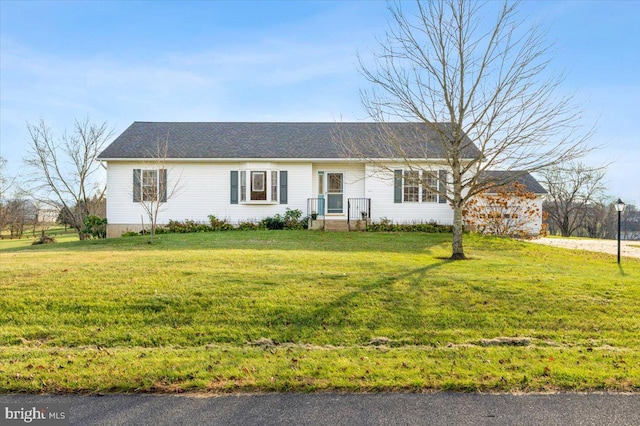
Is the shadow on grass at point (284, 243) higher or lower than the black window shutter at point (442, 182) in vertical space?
lower

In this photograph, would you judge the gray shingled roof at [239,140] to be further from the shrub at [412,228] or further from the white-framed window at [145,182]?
the shrub at [412,228]

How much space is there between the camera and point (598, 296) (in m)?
6.46

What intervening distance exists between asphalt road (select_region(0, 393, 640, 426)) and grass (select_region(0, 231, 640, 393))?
0.17 m

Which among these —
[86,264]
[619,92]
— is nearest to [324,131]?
[619,92]

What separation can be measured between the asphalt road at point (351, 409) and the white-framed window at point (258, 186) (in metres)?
14.3

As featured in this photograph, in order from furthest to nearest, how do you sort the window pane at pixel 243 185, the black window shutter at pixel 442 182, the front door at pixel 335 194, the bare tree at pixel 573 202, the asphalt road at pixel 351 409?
the bare tree at pixel 573 202, the front door at pixel 335 194, the window pane at pixel 243 185, the black window shutter at pixel 442 182, the asphalt road at pixel 351 409

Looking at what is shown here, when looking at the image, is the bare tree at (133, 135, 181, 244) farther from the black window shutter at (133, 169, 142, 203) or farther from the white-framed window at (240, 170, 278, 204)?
the white-framed window at (240, 170, 278, 204)

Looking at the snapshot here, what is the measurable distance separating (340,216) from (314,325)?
42.2ft

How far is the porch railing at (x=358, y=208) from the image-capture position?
57.3 ft

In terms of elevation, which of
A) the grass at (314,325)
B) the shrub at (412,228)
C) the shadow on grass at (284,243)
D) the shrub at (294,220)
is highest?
the shrub at (294,220)

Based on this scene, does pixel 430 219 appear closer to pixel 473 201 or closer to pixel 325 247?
pixel 473 201

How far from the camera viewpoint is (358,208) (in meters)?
17.7

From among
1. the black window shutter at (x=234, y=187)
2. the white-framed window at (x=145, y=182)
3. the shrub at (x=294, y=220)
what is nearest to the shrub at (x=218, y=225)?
the black window shutter at (x=234, y=187)

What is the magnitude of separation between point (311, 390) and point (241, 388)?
66 centimetres
